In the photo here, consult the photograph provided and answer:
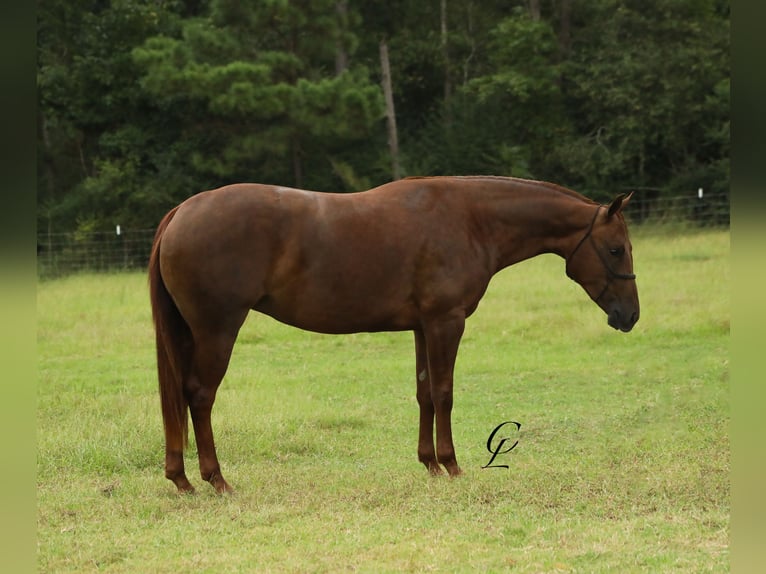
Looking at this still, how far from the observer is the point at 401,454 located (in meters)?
6.12

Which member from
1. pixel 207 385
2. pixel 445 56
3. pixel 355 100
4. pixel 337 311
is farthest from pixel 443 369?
pixel 445 56

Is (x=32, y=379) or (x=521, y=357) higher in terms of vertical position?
(x=32, y=379)

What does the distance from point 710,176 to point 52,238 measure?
16.2m

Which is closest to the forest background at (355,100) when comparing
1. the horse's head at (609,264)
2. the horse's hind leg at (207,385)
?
the horse's head at (609,264)

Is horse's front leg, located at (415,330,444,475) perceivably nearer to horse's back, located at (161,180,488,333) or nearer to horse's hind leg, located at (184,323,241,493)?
horse's back, located at (161,180,488,333)

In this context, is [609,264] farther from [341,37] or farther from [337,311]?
[341,37]

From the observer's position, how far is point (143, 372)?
9.41m

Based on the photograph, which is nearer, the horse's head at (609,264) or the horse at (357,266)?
the horse at (357,266)

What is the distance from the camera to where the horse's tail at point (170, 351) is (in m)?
4.87

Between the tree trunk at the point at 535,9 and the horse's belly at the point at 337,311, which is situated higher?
the tree trunk at the point at 535,9

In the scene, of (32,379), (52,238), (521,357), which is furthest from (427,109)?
(32,379)

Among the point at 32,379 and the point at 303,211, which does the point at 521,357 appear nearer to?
the point at 303,211

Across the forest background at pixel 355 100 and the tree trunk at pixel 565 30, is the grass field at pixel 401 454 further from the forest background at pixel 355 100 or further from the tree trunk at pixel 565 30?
the tree trunk at pixel 565 30

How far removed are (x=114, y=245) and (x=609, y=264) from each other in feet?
54.2
